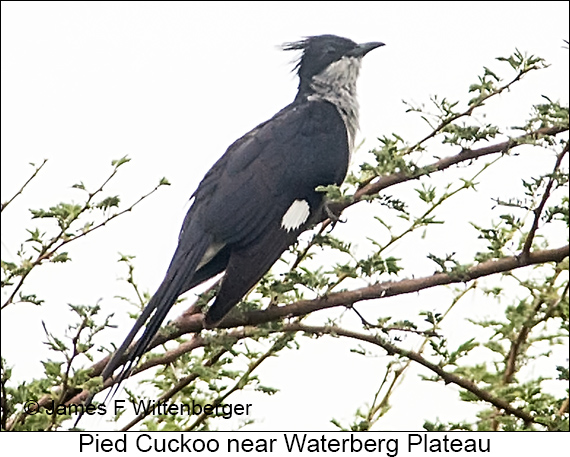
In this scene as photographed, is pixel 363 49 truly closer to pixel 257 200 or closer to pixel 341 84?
pixel 341 84

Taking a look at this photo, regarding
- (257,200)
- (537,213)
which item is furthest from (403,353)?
A: (257,200)

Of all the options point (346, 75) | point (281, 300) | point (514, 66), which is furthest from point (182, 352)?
point (346, 75)

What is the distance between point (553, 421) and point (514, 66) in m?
0.94

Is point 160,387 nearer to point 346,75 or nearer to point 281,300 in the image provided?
point 281,300

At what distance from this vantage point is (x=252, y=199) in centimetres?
288

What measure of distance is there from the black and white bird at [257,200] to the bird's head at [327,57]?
0.04 ft

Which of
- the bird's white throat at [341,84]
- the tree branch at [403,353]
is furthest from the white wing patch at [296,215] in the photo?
the bird's white throat at [341,84]

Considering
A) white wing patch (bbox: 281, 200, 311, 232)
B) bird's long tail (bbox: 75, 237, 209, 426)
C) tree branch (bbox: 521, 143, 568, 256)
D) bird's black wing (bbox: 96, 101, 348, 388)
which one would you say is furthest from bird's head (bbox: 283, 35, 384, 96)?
tree branch (bbox: 521, 143, 568, 256)

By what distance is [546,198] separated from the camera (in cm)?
199

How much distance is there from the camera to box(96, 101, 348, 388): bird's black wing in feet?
8.37

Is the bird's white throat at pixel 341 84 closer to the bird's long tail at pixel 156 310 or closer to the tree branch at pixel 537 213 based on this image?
the bird's long tail at pixel 156 310

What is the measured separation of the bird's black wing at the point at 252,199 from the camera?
255 centimetres

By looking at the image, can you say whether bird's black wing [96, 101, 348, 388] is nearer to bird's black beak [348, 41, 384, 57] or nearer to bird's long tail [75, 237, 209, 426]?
bird's long tail [75, 237, 209, 426]

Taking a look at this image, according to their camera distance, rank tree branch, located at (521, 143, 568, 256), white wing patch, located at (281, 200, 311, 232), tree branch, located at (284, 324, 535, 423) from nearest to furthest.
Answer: tree branch, located at (521, 143, 568, 256) → tree branch, located at (284, 324, 535, 423) → white wing patch, located at (281, 200, 311, 232)
